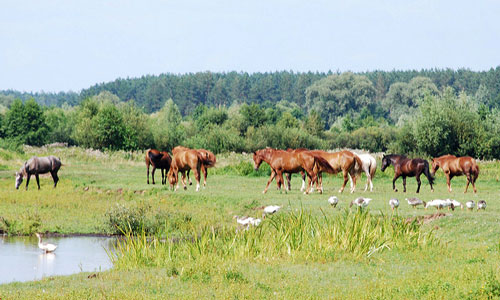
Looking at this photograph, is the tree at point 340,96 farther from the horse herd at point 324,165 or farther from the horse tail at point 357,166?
the horse tail at point 357,166

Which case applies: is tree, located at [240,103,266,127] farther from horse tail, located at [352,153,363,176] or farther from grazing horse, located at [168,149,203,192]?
→ horse tail, located at [352,153,363,176]

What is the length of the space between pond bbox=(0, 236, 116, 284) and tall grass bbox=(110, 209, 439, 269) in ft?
4.67

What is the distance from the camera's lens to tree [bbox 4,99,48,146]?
83938 millimetres

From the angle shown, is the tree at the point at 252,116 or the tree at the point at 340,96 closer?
the tree at the point at 252,116

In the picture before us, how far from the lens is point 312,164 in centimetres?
2928

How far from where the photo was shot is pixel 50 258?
18844mm

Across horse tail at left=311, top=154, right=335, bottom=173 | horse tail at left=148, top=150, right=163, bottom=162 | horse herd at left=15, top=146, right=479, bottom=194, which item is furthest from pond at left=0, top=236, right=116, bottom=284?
horse tail at left=148, top=150, right=163, bottom=162

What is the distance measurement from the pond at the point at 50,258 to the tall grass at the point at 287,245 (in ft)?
4.67

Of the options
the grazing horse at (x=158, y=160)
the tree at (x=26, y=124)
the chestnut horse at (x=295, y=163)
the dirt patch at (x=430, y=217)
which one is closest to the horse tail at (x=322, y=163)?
the chestnut horse at (x=295, y=163)

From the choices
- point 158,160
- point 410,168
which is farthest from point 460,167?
point 158,160

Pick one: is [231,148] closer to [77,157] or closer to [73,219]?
[77,157]

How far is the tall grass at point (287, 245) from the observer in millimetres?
Result: 14773

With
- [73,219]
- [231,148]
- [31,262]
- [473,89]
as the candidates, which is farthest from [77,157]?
[473,89]

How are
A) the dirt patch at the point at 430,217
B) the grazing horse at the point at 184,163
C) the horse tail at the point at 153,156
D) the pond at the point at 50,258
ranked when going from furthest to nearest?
the horse tail at the point at 153,156
the grazing horse at the point at 184,163
the dirt patch at the point at 430,217
the pond at the point at 50,258
